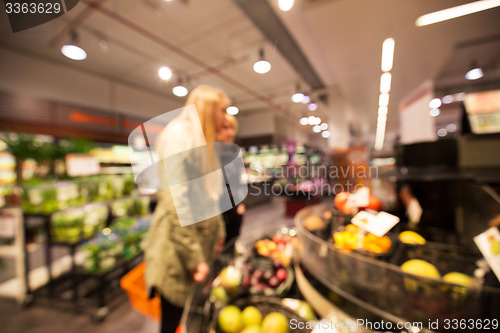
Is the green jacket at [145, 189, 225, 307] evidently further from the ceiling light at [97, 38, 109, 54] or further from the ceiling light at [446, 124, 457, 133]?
the ceiling light at [446, 124, 457, 133]

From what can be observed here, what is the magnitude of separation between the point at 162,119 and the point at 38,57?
0.58 feet

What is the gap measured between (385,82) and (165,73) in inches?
13.5

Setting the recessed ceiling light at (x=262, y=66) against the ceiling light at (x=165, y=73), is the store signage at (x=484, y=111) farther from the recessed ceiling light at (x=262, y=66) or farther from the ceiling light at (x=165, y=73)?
the ceiling light at (x=165, y=73)

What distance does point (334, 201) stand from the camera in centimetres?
38

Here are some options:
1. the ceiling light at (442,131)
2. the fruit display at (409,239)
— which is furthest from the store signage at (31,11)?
the ceiling light at (442,131)

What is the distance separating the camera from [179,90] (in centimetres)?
29

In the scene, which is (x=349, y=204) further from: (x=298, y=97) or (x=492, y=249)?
(x=492, y=249)

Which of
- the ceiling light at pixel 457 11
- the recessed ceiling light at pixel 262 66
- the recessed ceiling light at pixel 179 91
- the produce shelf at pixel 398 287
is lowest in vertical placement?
the produce shelf at pixel 398 287

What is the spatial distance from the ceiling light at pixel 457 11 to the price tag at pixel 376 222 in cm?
27

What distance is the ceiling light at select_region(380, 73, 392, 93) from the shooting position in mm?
332

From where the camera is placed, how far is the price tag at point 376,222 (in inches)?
12.3

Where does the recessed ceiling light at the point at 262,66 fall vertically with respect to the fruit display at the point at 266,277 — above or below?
above

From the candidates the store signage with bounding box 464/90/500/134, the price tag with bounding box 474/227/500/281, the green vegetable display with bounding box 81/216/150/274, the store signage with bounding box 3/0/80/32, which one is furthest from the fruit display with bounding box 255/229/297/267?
the green vegetable display with bounding box 81/216/150/274

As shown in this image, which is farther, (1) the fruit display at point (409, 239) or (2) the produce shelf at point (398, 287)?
(1) the fruit display at point (409, 239)
